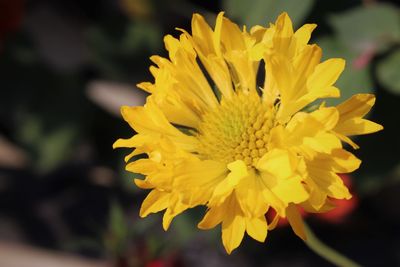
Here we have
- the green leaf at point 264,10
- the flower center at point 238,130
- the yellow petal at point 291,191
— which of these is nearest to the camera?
the yellow petal at point 291,191

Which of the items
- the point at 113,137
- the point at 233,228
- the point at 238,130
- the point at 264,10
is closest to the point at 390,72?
the point at 264,10

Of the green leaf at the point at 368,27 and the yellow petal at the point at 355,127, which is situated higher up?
the green leaf at the point at 368,27

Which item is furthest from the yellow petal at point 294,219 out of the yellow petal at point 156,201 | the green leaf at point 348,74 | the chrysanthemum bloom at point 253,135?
the green leaf at point 348,74

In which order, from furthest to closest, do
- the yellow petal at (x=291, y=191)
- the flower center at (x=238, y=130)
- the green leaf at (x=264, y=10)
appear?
the green leaf at (x=264, y=10) < the flower center at (x=238, y=130) < the yellow petal at (x=291, y=191)

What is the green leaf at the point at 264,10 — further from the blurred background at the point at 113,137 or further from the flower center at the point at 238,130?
the flower center at the point at 238,130

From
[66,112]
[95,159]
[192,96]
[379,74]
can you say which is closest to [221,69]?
[192,96]

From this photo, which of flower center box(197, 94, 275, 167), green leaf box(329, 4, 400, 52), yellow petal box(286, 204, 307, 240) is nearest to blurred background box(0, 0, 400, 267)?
green leaf box(329, 4, 400, 52)
